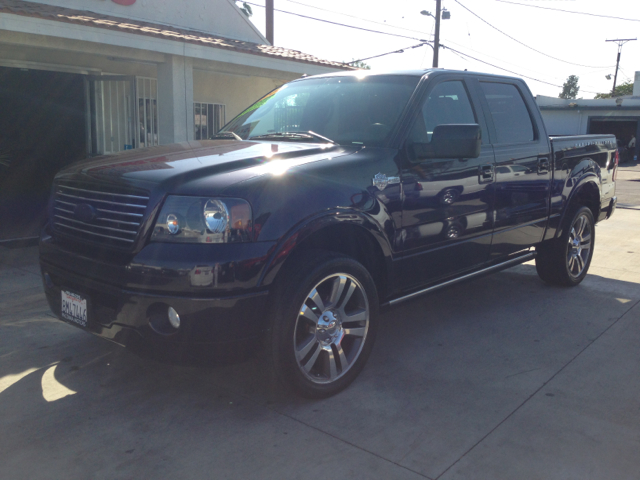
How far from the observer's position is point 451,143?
12.0 ft

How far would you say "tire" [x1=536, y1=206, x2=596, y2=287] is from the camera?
5652mm

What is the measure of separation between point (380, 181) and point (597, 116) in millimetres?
39804

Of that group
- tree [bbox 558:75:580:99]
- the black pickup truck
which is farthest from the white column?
tree [bbox 558:75:580:99]

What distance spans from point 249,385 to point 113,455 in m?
0.96

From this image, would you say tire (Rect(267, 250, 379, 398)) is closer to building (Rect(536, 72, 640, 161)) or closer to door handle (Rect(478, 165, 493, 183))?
door handle (Rect(478, 165, 493, 183))

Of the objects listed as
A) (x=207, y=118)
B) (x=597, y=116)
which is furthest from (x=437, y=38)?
(x=207, y=118)

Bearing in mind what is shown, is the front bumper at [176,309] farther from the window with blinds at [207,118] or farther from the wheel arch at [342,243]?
the window with blinds at [207,118]

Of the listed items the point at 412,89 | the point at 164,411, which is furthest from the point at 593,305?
the point at 164,411

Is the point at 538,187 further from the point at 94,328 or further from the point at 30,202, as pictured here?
the point at 30,202

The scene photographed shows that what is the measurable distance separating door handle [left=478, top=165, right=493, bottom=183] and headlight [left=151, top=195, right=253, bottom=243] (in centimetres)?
209

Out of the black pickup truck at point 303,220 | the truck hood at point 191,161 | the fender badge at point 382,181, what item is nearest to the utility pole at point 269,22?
the black pickup truck at point 303,220

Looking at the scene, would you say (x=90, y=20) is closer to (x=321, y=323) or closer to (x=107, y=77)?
(x=107, y=77)

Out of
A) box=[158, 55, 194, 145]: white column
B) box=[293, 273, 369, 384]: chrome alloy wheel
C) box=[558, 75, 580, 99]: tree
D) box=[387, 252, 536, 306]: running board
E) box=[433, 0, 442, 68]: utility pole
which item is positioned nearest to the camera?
box=[293, 273, 369, 384]: chrome alloy wheel

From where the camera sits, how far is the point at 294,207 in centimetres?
306
